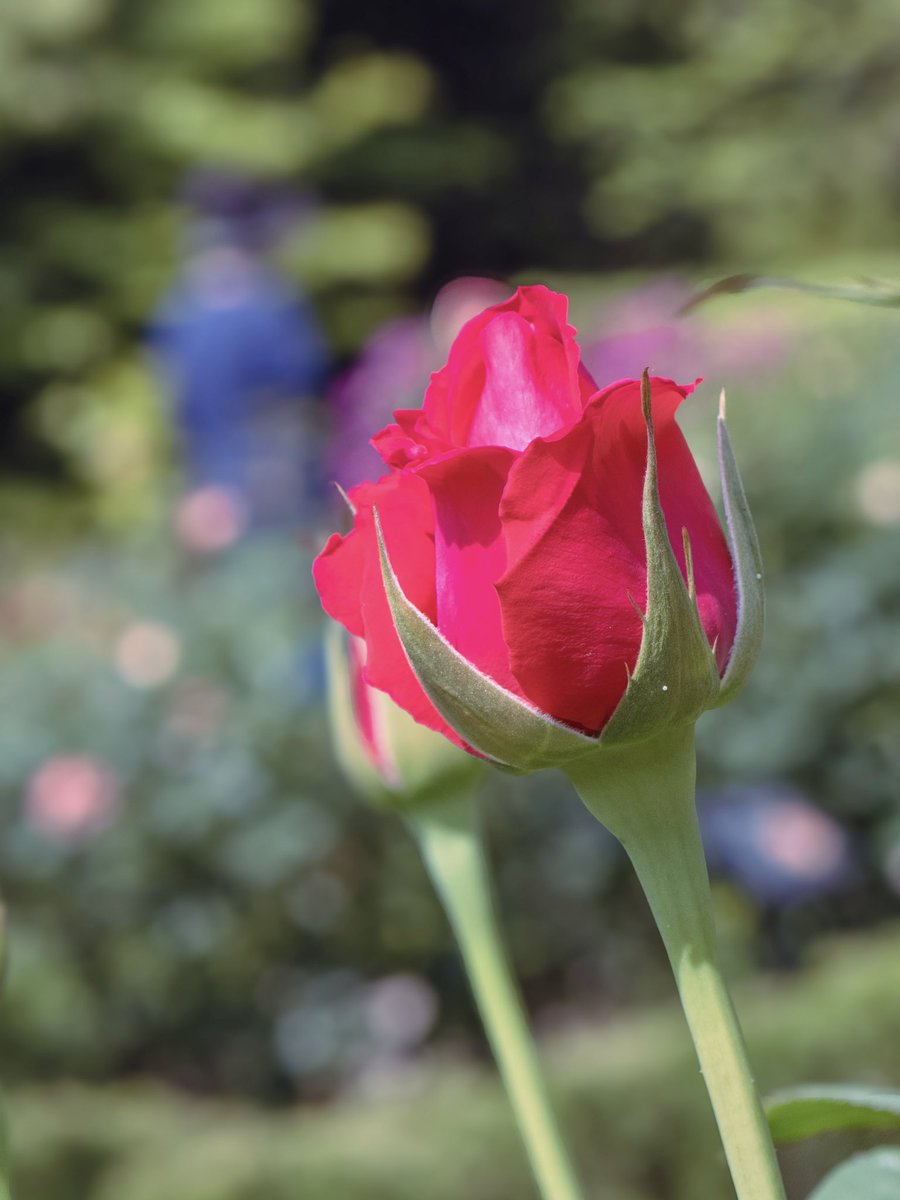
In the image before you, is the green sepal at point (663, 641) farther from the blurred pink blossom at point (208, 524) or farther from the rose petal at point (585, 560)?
the blurred pink blossom at point (208, 524)

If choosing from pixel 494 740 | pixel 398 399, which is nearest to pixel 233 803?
pixel 398 399

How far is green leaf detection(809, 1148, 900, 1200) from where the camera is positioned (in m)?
0.28

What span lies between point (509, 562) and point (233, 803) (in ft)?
6.50

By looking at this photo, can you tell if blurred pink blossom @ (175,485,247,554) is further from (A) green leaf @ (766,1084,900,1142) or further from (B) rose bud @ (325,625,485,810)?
(A) green leaf @ (766,1084,900,1142)

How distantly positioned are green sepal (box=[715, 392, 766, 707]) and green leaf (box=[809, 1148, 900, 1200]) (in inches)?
4.2

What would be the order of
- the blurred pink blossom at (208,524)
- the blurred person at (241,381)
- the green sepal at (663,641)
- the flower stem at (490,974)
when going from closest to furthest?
the green sepal at (663,641) → the flower stem at (490,974) → the blurred pink blossom at (208,524) → the blurred person at (241,381)

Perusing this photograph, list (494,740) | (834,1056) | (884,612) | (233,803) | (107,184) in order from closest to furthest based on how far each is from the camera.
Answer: (494,740) → (834,1056) → (233,803) → (884,612) → (107,184)

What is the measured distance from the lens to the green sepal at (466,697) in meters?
0.23

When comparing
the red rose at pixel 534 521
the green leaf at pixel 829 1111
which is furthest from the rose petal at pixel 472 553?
the green leaf at pixel 829 1111

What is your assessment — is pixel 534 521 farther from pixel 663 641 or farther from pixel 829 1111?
pixel 829 1111

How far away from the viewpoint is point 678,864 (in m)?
0.24

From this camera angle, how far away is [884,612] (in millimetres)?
2377

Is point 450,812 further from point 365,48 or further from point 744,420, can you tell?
point 365,48

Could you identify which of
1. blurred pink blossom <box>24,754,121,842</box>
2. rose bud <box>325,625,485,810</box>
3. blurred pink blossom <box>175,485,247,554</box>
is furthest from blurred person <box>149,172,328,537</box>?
rose bud <box>325,625,485,810</box>
